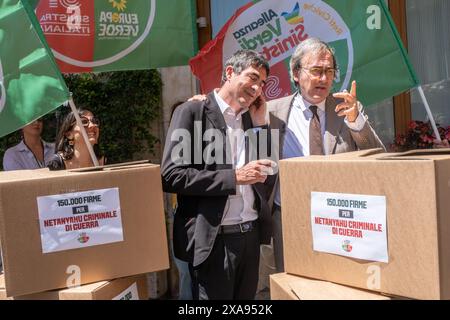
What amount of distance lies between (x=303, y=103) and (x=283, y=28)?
4.35 feet

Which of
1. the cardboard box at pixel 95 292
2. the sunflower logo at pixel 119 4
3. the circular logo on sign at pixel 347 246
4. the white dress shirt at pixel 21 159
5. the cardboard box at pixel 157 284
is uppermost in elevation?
the sunflower logo at pixel 119 4

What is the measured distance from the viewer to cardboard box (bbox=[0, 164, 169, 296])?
164 centimetres

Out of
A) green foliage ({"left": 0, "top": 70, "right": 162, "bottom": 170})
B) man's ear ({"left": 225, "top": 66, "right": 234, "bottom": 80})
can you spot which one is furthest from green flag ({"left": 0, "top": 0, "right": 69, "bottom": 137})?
green foliage ({"left": 0, "top": 70, "right": 162, "bottom": 170})

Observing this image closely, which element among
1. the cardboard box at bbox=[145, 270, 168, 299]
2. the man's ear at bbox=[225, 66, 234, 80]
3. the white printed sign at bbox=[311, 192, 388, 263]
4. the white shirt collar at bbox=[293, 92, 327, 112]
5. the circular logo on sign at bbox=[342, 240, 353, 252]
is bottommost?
the cardboard box at bbox=[145, 270, 168, 299]

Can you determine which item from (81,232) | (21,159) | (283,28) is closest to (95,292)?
(81,232)

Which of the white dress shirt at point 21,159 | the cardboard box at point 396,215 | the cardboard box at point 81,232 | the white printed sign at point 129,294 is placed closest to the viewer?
the cardboard box at point 396,215

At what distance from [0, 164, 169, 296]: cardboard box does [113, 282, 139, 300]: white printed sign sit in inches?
4.3

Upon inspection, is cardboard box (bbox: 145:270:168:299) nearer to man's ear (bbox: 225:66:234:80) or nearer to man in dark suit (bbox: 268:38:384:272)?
man in dark suit (bbox: 268:38:384:272)

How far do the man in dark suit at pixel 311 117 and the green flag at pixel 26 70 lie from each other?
3.55 feet

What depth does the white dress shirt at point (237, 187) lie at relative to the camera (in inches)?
88.8

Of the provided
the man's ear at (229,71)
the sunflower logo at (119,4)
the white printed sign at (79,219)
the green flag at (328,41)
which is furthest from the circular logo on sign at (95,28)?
the white printed sign at (79,219)

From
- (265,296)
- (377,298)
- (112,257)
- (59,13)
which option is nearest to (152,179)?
(112,257)

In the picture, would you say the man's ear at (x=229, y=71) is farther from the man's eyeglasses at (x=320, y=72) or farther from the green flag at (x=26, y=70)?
the green flag at (x=26, y=70)

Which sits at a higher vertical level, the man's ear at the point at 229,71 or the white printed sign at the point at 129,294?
the man's ear at the point at 229,71
